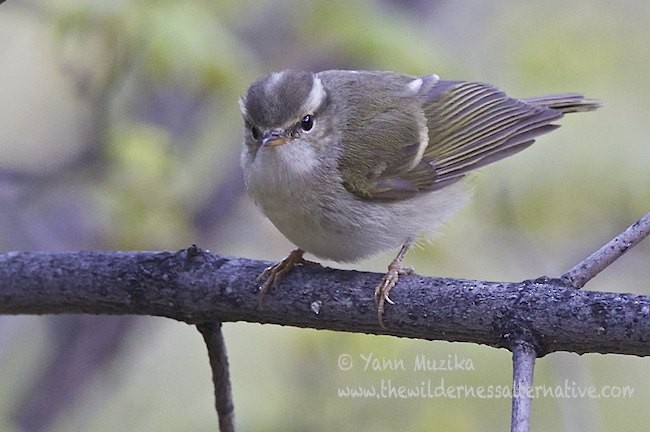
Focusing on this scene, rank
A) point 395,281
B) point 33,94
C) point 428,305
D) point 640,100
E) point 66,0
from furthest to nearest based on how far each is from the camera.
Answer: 1. point 33,94
2. point 640,100
3. point 66,0
4. point 395,281
5. point 428,305

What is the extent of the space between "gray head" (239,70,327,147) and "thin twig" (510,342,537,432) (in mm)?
1459

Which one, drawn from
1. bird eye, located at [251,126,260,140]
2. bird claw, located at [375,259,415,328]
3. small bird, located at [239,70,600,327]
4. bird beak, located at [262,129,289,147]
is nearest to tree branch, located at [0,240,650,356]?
bird claw, located at [375,259,415,328]

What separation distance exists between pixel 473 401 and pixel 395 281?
1734mm

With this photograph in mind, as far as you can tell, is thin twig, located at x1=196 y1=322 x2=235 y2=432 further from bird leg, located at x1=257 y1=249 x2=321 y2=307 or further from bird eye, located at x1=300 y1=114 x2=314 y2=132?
bird eye, located at x1=300 y1=114 x2=314 y2=132

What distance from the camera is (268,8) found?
14.8 ft

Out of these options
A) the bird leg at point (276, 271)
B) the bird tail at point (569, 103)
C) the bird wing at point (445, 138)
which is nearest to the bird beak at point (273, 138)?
the bird wing at point (445, 138)

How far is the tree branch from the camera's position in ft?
7.54

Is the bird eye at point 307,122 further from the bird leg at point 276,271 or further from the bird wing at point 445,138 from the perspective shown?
the bird leg at point 276,271

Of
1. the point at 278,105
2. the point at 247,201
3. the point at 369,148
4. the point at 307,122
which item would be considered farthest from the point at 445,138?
the point at 247,201

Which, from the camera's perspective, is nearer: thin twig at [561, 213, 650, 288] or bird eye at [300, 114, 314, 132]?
thin twig at [561, 213, 650, 288]

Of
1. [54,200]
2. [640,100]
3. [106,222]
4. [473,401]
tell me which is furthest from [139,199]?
[640,100]

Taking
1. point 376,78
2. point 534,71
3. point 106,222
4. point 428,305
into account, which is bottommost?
point 428,305

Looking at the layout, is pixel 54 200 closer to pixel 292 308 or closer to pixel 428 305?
pixel 292 308

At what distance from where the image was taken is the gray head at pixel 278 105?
3.43 m
